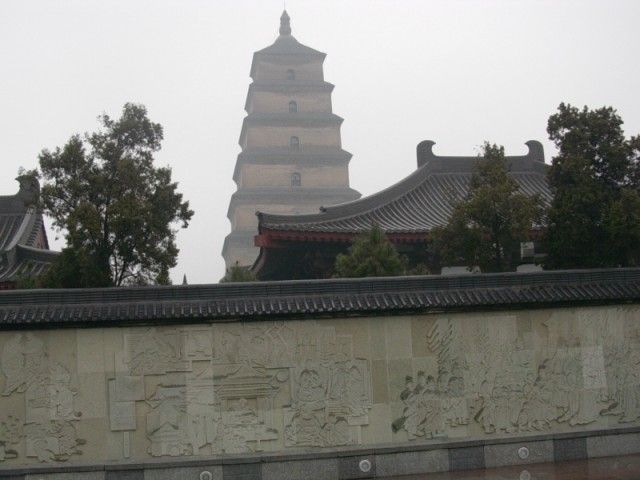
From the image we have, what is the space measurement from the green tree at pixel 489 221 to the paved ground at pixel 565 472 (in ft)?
12.6

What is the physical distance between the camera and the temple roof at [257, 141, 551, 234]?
2106cm

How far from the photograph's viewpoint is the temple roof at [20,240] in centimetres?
2402

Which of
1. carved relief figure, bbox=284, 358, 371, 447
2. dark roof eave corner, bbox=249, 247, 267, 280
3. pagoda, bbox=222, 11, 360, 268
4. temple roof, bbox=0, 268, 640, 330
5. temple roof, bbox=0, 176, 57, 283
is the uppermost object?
pagoda, bbox=222, 11, 360, 268

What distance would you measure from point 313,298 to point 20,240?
1450cm

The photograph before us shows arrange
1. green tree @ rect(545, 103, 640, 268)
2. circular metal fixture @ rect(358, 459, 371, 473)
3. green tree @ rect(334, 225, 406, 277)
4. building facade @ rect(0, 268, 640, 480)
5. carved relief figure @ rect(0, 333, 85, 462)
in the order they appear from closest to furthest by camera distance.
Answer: carved relief figure @ rect(0, 333, 85, 462)
building facade @ rect(0, 268, 640, 480)
circular metal fixture @ rect(358, 459, 371, 473)
green tree @ rect(545, 103, 640, 268)
green tree @ rect(334, 225, 406, 277)

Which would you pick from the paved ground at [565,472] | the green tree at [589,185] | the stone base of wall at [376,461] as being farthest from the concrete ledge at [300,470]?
the green tree at [589,185]

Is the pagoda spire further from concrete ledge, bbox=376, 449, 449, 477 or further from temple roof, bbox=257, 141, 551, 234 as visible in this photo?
concrete ledge, bbox=376, 449, 449, 477

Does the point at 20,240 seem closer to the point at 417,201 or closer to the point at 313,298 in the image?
the point at 417,201

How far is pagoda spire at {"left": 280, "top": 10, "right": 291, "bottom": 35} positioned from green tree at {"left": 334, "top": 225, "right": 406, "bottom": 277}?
35.0m

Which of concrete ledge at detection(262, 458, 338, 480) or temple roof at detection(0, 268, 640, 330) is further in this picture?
temple roof at detection(0, 268, 640, 330)

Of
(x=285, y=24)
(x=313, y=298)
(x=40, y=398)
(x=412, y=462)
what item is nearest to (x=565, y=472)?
(x=412, y=462)

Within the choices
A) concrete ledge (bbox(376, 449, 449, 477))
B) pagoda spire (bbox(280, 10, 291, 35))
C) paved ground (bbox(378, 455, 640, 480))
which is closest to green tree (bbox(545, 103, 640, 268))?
paved ground (bbox(378, 455, 640, 480))

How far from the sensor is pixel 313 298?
45.7ft

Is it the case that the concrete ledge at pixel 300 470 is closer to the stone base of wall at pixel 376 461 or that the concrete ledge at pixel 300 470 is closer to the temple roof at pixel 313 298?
the stone base of wall at pixel 376 461
